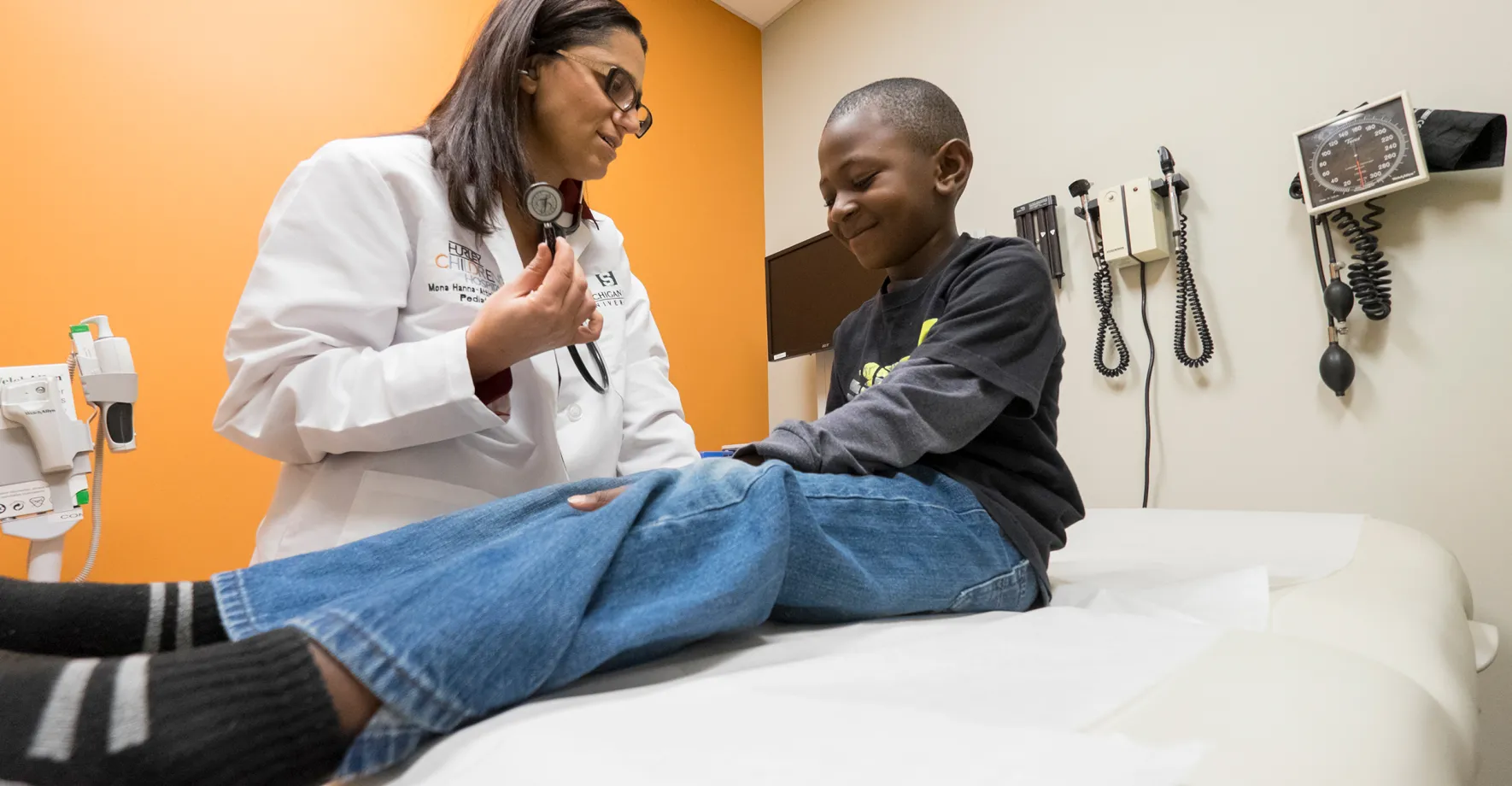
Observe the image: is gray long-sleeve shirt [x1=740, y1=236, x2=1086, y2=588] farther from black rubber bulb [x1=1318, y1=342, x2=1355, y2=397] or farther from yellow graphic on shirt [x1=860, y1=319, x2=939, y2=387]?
black rubber bulb [x1=1318, y1=342, x2=1355, y2=397]

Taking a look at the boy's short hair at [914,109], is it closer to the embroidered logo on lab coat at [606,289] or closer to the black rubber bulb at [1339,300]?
the embroidered logo on lab coat at [606,289]

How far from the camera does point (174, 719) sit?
14.0 inches

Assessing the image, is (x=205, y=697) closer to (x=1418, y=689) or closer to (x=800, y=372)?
(x=1418, y=689)

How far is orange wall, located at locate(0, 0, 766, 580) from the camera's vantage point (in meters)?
1.54

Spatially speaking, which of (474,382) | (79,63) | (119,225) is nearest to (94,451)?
(119,225)

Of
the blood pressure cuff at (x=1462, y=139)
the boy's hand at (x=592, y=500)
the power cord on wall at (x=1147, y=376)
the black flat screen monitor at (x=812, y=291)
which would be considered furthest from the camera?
the black flat screen monitor at (x=812, y=291)

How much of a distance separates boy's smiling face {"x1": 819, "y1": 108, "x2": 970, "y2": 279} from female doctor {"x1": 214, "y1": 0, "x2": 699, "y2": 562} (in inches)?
14.3

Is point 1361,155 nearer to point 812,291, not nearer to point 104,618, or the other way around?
point 812,291

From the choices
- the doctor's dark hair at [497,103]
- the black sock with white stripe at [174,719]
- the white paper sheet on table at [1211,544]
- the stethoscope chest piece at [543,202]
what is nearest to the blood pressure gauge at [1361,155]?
the white paper sheet on table at [1211,544]

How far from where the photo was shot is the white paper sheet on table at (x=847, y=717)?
0.35 metres

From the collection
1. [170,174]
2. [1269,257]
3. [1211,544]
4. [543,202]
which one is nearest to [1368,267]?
[1269,257]

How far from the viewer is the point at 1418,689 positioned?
1.65 feet

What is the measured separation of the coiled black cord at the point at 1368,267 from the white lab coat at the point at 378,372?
1499mm

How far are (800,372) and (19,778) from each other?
259 centimetres
